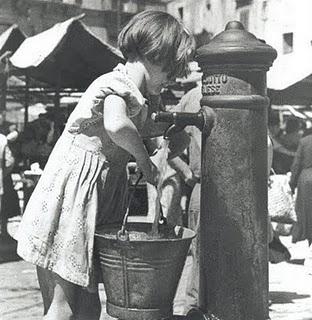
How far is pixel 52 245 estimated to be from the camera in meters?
3.10

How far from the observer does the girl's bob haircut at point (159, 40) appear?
3061 millimetres

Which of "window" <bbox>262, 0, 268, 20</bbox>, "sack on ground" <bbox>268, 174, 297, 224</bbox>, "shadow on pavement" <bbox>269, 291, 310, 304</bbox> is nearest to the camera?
"shadow on pavement" <bbox>269, 291, 310, 304</bbox>

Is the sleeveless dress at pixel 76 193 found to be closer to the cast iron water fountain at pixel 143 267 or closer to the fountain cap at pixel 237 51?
the cast iron water fountain at pixel 143 267

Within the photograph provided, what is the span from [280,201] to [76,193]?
5.24 metres

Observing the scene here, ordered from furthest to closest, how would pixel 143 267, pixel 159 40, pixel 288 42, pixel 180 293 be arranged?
pixel 288 42, pixel 180 293, pixel 159 40, pixel 143 267

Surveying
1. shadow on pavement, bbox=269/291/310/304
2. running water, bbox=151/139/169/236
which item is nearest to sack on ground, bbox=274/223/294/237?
shadow on pavement, bbox=269/291/310/304

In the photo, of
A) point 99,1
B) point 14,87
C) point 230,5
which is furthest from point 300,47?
point 14,87

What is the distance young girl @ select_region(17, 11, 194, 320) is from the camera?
304 cm

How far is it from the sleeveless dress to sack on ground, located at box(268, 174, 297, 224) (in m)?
5.04

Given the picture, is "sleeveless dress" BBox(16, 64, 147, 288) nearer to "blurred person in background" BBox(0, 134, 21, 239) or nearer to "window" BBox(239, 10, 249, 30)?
"blurred person in background" BBox(0, 134, 21, 239)

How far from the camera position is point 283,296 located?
5.83m

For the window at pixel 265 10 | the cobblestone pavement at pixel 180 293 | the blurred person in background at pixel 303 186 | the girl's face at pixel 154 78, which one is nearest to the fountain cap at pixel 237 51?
the girl's face at pixel 154 78

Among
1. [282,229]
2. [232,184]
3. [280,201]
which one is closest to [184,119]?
[232,184]

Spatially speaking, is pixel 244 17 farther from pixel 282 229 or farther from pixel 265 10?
pixel 282 229
